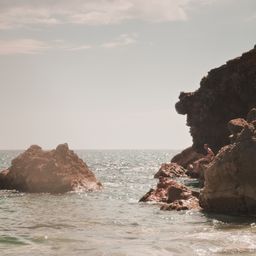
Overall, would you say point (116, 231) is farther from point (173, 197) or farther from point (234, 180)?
point (173, 197)

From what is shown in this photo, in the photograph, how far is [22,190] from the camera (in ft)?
156

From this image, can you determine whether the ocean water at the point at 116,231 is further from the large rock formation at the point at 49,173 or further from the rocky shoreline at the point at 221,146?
the large rock formation at the point at 49,173

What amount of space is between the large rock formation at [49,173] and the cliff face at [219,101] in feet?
95.9

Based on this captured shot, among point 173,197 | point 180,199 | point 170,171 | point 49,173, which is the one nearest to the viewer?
point 180,199

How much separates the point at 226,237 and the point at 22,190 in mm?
32031

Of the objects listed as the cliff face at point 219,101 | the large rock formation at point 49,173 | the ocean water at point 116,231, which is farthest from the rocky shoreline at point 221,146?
the large rock formation at point 49,173

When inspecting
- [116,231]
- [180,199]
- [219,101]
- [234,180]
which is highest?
[219,101]

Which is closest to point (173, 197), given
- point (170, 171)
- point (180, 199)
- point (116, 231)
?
point (180, 199)

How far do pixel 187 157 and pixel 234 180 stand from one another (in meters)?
57.2

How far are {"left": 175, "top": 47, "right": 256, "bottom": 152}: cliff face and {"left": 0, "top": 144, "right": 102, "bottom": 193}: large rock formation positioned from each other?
1150 inches

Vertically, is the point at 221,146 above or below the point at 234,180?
above

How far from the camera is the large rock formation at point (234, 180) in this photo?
26594 millimetres

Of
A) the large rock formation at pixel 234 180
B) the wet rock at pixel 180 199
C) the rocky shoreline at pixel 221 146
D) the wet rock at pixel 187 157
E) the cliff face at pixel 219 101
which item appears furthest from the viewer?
the wet rock at pixel 187 157

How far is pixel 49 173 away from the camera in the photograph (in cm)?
4669
